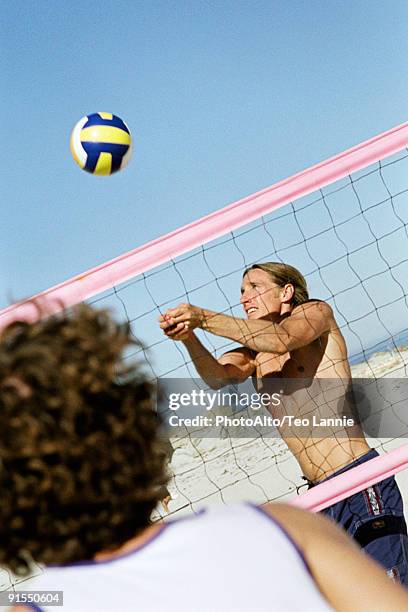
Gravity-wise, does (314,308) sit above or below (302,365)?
above

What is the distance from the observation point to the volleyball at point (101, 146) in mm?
5266

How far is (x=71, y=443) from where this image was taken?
92 cm

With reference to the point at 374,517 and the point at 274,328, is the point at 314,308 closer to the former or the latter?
the point at 274,328

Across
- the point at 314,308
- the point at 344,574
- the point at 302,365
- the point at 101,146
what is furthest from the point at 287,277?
the point at 344,574

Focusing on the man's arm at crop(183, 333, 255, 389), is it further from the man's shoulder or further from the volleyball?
the volleyball

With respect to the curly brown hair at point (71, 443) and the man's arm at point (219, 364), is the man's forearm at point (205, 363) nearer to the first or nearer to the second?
the man's arm at point (219, 364)

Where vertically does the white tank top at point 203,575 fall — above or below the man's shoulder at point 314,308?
below

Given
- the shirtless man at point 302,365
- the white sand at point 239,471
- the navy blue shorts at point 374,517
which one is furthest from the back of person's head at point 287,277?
the white sand at point 239,471

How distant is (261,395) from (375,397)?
102 cm

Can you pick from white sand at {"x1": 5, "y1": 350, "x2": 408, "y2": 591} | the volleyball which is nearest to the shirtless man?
the volleyball

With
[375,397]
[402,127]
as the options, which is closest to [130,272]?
[402,127]

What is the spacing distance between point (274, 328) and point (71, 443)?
297cm

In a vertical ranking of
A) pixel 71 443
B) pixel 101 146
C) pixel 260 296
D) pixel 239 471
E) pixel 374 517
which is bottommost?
pixel 239 471

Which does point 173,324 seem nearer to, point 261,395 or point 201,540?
point 261,395
